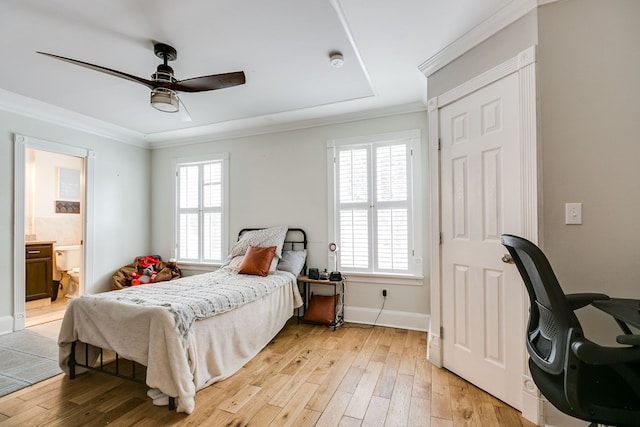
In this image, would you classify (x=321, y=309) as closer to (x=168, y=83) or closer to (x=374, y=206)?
(x=374, y=206)

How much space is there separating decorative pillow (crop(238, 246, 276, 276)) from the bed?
166 mm

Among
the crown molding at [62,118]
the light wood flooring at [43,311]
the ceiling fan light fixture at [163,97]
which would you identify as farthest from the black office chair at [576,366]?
the light wood flooring at [43,311]

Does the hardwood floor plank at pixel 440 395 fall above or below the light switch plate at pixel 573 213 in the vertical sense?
below

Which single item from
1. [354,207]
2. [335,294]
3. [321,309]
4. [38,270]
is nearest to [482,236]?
[354,207]

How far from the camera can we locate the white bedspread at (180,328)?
194cm

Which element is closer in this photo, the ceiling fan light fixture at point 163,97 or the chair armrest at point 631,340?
the chair armrest at point 631,340

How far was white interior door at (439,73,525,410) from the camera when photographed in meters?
1.99

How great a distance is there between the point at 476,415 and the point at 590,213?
144 centimetres

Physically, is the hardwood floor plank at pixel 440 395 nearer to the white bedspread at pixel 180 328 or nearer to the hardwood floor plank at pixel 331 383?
the hardwood floor plank at pixel 331 383

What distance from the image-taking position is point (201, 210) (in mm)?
4727

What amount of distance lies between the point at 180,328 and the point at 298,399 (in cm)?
97

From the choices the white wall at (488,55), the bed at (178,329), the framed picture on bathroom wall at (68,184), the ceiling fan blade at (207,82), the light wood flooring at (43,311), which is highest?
the white wall at (488,55)

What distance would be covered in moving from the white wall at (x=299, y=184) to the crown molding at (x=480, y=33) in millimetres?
939

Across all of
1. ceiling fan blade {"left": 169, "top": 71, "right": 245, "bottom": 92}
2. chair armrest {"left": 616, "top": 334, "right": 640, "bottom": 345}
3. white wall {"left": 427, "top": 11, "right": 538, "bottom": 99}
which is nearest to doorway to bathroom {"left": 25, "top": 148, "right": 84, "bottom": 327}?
ceiling fan blade {"left": 169, "top": 71, "right": 245, "bottom": 92}
